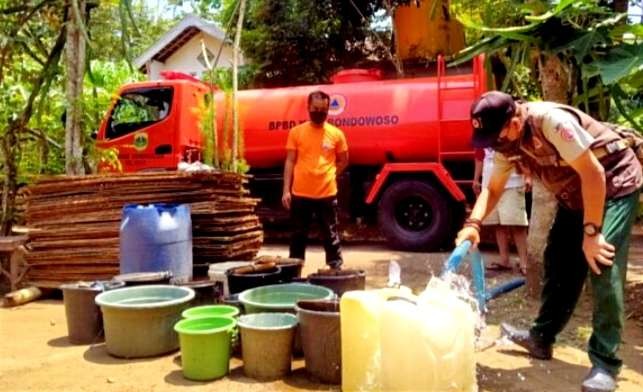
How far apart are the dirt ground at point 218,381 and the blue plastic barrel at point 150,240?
68 cm

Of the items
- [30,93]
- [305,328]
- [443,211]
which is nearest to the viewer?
[305,328]

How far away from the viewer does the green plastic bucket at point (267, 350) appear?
9.77ft

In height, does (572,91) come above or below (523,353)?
above

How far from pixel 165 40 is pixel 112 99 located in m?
13.6

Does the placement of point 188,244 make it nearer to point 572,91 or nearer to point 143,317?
point 143,317

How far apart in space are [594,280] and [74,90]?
441 cm

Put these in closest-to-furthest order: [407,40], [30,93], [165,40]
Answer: [30,93] → [407,40] → [165,40]

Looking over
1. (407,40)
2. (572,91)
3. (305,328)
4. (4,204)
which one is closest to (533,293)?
(572,91)

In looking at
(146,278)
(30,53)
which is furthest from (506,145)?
(30,53)

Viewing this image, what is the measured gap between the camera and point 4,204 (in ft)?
18.2

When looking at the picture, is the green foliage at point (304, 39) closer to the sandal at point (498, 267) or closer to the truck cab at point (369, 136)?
the truck cab at point (369, 136)

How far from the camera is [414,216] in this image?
777cm

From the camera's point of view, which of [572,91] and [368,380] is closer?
[368,380]

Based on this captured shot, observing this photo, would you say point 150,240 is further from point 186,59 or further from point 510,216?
point 186,59
